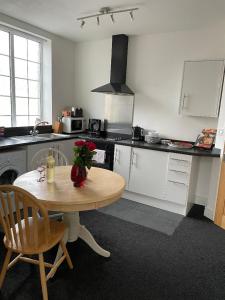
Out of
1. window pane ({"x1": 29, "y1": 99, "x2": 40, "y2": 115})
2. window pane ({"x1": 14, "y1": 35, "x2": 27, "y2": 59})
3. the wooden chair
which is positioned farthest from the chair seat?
window pane ({"x1": 14, "y1": 35, "x2": 27, "y2": 59})

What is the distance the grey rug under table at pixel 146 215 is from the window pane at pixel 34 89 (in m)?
2.22

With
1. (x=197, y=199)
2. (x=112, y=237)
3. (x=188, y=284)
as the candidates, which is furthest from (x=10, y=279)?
(x=197, y=199)

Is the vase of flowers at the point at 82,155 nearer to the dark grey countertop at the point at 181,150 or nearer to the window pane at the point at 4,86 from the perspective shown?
the dark grey countertop at the point at 181,150

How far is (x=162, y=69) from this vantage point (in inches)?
135

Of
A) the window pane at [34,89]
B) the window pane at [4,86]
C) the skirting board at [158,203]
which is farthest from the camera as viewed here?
the window pane at [34,89]

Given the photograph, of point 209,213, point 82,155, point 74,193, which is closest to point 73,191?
point 74,193

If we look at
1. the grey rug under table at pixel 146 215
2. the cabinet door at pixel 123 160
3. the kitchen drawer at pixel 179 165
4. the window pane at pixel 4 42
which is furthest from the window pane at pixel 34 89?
the kitchen drawer at pixel 179 165

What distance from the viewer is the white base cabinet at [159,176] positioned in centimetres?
296

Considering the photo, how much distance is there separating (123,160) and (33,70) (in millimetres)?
2108

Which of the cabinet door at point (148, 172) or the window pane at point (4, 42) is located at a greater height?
the window pane at point (4, 42)

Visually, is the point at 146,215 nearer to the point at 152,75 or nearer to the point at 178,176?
the point at 178,176

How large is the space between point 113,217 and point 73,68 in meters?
2.91

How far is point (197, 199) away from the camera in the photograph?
339 centimetres

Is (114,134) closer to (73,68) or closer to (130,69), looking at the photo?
(130,69)
